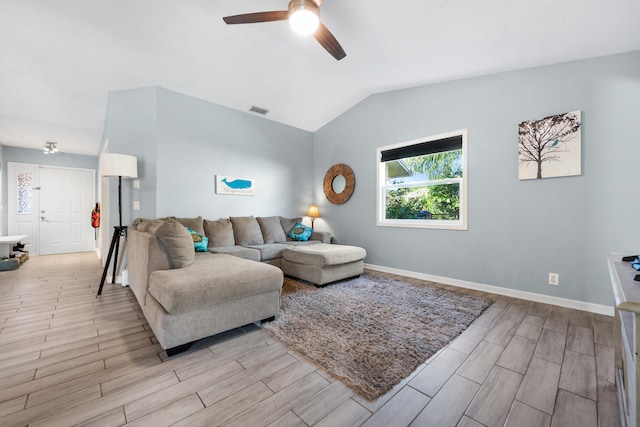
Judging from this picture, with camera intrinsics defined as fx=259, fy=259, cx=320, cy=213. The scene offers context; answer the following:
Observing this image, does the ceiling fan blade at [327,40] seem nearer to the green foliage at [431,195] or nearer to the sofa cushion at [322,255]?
the green foliage at [431,195]

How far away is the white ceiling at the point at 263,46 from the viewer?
2217mm

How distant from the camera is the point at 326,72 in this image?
3.53 metres

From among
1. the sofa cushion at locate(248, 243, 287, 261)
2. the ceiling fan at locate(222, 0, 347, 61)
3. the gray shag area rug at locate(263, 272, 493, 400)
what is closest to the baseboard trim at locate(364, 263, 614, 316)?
the gray shag area rug at locate(263, 272, 493, 400)

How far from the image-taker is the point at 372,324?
226cm

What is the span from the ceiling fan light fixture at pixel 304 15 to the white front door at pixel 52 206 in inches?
281

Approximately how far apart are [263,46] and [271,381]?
127 inches

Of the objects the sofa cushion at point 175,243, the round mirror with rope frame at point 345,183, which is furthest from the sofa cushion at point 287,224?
the sofa cushion at point 175,243

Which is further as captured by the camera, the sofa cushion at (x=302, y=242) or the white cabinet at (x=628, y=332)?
the sofa cushion at (x=302, y=242)

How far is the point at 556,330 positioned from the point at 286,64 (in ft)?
12.9

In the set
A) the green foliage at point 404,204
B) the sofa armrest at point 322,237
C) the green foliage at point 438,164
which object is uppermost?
the green foliage at point 438,164

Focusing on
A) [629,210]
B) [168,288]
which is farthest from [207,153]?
[629,210]

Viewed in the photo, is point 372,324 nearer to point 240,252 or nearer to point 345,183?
point 240,252

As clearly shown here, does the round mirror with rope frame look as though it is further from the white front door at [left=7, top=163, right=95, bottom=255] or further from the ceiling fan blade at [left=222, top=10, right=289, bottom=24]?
the white front door at [left=7, top=163, right=95, bottom=255]

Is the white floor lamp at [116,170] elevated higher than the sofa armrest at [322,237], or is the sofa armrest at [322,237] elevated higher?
the white floor lamp at [116,170]
